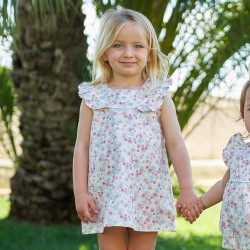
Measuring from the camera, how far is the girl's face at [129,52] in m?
3.11

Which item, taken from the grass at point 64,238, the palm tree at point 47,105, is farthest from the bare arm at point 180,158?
the palm tree at point 47,105

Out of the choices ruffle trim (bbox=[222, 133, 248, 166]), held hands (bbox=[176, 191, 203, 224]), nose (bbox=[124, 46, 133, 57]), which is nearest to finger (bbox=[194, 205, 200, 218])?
held hands (bbox=[176, 191, 203, 224])

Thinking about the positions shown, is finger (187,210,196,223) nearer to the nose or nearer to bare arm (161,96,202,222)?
bare arm (161,96,202,222)

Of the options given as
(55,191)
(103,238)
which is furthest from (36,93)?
(103,238)

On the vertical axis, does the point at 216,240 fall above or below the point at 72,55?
below

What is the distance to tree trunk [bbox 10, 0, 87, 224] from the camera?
5.99 metres

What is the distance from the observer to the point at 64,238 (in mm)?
5543

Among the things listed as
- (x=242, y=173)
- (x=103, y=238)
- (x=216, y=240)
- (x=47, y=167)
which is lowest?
(x=216, y=240)

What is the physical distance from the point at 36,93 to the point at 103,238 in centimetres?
306

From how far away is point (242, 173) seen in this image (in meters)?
2.85

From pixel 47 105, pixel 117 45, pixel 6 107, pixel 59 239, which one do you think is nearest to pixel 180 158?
pixel 117 45

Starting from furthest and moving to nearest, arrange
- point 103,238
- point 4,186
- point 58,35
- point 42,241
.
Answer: point 4,186, point 58,35, point 42,241, point 103,238

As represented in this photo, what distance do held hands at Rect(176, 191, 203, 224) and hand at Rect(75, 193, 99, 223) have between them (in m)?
0.35

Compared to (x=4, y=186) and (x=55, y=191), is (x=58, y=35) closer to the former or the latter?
(x=55, y=191)
